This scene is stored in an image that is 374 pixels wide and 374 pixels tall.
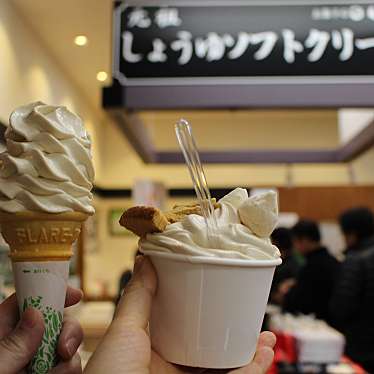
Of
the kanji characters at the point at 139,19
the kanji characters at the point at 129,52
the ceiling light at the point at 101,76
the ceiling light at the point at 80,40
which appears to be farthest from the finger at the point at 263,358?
the ceiling light at the point at 101,76

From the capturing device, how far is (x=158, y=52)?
6.56 feet

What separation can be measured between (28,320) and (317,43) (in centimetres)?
157

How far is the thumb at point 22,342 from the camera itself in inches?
35.5

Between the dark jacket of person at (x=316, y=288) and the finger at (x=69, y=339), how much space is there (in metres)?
2.63

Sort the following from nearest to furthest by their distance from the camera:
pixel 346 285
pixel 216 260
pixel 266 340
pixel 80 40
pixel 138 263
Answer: pixel 216 260 → pixel 138 263 → pixel 266 340 → pixel 346 285 → pixel 80 40

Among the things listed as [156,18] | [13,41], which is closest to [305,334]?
[156,18]

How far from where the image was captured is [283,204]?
22.1 feet

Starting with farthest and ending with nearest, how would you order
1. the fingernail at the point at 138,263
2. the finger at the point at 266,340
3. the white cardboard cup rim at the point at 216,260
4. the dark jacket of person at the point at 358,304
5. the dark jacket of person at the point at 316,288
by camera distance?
the dark jacket of person at the point at 316,288 < the dark jacket of person at the point at 358,304 < the finger at the point at 266,340 < the fingernail at the point at 138,263 < the white cardboard cup rim at the point at 216,260

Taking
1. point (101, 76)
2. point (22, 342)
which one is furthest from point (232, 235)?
point (101, 76)

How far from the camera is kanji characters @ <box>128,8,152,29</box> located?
6.73 ft

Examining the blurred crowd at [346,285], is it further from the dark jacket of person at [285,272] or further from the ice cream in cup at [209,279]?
the ice cream in cup at [209,279]

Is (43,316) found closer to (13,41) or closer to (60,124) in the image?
(60,124)

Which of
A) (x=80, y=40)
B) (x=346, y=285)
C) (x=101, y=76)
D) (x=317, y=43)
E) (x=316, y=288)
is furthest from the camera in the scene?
(x=101, y=76)

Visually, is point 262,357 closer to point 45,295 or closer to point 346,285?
point 45,295
